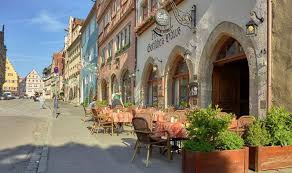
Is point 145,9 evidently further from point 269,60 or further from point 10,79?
point 10,79

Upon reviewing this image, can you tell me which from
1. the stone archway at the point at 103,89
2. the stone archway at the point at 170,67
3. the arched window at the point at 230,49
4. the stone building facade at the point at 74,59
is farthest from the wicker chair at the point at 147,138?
the stone building facade at the point at 74,59

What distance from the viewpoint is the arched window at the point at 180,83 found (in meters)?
16.6

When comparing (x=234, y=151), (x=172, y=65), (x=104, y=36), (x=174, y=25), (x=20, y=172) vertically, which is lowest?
(x=20, y=172)

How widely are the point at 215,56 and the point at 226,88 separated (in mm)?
1489

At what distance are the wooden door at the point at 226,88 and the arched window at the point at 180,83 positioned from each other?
206 cm

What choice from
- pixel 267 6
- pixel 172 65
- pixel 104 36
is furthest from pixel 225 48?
pixel 104 36

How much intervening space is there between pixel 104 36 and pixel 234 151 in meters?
30.1

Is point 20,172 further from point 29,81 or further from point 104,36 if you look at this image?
point 29,81

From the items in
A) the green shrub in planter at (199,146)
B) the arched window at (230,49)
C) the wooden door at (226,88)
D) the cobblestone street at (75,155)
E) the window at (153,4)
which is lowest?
the cobblestone street at (75,155)

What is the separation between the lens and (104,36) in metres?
36.2

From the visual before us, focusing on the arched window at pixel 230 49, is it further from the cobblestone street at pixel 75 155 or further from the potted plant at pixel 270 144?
the potted plant at pixel 270 144

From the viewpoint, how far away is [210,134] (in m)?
7.12

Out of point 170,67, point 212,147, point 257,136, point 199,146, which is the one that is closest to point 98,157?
point 199,146

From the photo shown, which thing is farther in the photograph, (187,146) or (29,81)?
(29,81)
